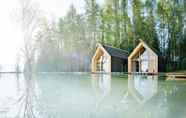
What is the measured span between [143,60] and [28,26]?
10760 mm

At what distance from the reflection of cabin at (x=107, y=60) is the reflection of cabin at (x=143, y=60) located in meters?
1.53

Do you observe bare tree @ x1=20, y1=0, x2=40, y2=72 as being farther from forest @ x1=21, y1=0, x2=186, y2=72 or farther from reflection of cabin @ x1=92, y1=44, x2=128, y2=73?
reflection of cabin @ x1=92, y1=44, x2=128, y2=73

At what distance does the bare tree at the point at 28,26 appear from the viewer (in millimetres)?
22734

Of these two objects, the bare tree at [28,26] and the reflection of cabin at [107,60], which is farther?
the bare tree at [28,26]

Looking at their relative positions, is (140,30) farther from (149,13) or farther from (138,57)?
(138,57)

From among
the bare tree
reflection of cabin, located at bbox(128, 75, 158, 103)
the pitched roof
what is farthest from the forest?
reflection of cabin, located at bbox(128, 75, 158, 103)

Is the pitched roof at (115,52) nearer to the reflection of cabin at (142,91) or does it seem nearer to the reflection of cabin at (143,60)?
the reflection of cabin at (143,60)

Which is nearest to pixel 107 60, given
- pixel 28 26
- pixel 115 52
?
pixel 115 52

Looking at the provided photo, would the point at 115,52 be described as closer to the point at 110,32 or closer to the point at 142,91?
the point at 110,32

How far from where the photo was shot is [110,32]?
26469mm

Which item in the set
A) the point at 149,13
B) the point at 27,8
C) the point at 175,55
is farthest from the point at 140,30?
the point at 27,8

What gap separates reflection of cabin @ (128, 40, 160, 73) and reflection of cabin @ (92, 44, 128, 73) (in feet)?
5.03

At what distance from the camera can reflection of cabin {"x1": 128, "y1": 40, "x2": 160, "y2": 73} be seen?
19.9 meters

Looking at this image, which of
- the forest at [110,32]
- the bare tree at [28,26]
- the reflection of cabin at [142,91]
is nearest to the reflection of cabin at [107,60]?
the forest at [110,32]
